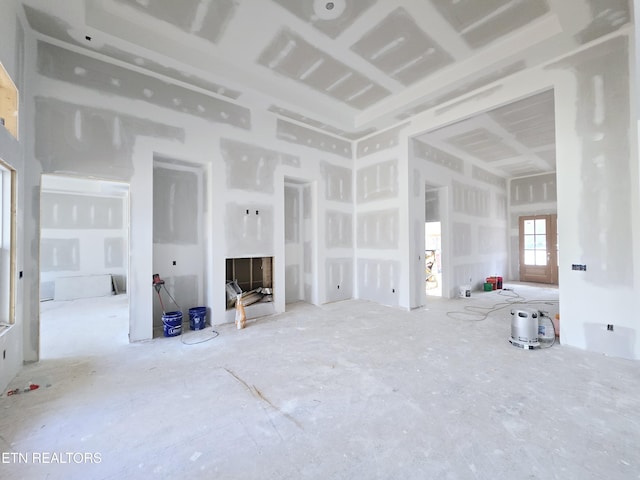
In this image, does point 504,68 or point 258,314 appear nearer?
point 504,68

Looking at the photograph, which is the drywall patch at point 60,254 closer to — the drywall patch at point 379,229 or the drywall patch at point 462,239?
the drywall patch at point 379,229

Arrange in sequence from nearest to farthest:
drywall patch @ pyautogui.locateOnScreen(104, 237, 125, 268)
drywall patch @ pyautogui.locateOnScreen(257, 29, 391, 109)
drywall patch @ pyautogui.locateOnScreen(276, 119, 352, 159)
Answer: drywall patch @ pyautogui.locateOnScreen(257, 29, 391, 109) < drywall patch @ pyautogui.locateOnScreen(276, 119, 352, 159) < drywall patch @ pyautogui.locateOnScreen(104, 237, 125, 268)

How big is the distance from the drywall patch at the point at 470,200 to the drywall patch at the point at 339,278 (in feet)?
10.7

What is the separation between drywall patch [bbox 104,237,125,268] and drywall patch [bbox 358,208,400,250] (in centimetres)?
675

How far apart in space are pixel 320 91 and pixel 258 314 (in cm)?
408

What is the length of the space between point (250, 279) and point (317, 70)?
3.84 metres

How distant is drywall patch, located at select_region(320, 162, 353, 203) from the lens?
20.0 ft

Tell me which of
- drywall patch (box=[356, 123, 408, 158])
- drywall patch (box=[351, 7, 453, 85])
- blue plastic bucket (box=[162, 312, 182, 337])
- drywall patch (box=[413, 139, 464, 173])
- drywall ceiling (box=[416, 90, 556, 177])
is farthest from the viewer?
drywall patch (box=[413, 139, 464, 173])

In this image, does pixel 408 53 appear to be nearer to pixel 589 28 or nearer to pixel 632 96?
pixel 589 28

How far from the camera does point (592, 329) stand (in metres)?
3.38

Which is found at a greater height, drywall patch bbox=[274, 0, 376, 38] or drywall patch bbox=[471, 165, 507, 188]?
drywall patch bbox=[274, 0, 376, 38]

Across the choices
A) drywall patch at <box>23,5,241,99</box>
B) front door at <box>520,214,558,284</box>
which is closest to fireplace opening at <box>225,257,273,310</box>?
drywall patch at <box>23,5,241,99</box>

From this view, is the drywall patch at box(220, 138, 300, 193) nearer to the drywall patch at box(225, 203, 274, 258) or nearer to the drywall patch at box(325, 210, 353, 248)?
the drywall patch at box(225, 203, 274, 258)

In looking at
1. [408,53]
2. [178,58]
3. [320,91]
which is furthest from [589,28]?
[178,58]
